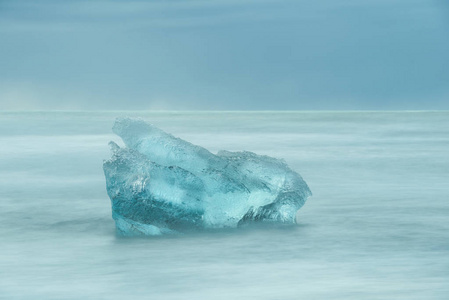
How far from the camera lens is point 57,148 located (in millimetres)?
22875

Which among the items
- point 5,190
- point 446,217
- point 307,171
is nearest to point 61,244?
point 446,217

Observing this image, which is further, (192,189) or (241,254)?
(192,189)

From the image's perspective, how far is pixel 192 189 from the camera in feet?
21.5

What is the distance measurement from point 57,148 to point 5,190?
11818mm

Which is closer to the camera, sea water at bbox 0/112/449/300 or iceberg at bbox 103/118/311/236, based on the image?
sea water at bbox 0/112/449/300

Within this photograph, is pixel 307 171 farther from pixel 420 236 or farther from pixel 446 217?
pixel 420 236

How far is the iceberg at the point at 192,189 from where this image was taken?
6.44 meters

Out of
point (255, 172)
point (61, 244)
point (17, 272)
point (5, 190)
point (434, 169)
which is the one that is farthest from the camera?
point (434, 169)

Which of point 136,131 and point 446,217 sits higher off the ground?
point 136,131

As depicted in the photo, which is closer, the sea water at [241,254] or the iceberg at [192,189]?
the sea water at [241,254]

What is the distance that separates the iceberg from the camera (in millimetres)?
6441

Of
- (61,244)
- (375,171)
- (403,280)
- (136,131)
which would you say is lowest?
(403,280)

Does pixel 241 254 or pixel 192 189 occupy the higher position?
pixel 192 189

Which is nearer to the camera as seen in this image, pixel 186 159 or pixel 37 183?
pixel 186 159
